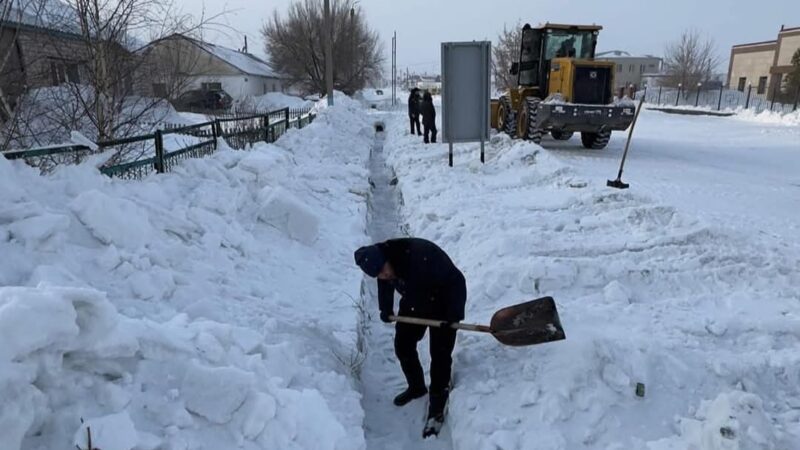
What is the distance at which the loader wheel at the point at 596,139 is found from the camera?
505 inches

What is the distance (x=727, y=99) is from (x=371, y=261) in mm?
44713

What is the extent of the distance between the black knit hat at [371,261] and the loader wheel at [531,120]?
966 centimetres

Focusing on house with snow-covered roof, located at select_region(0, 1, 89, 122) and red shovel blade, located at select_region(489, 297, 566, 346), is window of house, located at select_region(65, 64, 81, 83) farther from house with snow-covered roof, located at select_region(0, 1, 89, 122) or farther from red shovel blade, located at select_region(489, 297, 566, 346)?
red shovel blade, located at select_region(489, 297, 566, 346)

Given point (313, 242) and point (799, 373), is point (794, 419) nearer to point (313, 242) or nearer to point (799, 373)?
point (799, 373)

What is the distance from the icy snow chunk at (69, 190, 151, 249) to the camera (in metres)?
3.96

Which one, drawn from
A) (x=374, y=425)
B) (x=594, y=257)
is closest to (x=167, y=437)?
(x=374, y=425)

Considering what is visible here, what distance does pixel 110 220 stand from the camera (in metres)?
4.04

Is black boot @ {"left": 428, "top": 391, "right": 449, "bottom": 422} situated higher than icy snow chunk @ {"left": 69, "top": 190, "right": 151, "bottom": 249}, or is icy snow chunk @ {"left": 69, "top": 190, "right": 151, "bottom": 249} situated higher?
icy snow chunk @ {"left": 69, "top": 190, "right": 151, "bottom": 249}

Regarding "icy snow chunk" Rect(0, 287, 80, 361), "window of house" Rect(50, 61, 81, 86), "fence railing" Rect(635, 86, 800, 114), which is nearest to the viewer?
"icy snow chunk" Rect(0, 287, 80, 361)

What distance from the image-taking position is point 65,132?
20.4 ft

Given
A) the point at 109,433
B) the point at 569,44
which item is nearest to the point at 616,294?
the point at 109,433

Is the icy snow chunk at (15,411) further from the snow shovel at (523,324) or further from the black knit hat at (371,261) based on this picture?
the snow shovel at (523,324)

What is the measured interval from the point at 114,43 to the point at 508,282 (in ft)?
17.4

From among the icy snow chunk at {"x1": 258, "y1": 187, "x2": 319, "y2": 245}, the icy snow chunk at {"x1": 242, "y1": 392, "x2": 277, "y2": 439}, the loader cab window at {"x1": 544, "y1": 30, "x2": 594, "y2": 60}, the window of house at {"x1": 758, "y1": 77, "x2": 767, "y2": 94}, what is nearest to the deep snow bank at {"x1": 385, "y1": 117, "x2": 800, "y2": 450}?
the icy snow chunk at {"x1": 242, "y1": 392, "x2": 277, "y2": 439}
